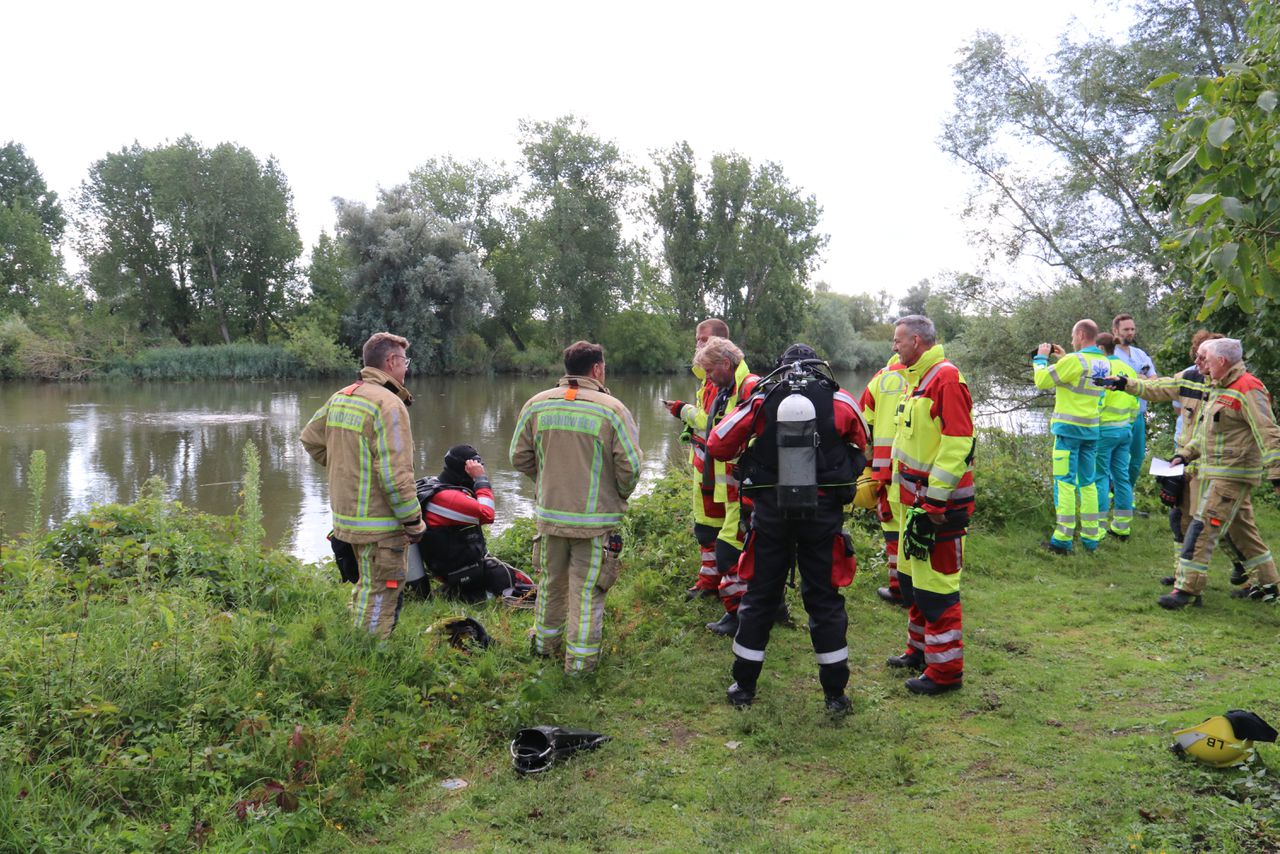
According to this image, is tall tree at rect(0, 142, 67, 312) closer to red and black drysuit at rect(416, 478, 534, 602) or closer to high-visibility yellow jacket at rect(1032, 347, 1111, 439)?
red and black drysuit at rect(416, 478, 534, 602)

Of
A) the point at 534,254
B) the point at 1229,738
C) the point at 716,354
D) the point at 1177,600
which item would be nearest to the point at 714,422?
the point at 716,354

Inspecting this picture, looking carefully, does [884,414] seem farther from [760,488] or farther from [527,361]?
[527,361]

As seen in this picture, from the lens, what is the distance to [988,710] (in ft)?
14.7

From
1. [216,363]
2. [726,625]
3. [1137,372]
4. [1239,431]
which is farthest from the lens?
[216,363]

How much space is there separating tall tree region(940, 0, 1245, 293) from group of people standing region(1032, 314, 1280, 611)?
9.87 metres

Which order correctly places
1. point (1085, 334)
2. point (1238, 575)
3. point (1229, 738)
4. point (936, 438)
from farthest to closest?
1. point (1085, 334)
2. point (1238, 575)
3. point (936, 438)
4. point (1229, 738)

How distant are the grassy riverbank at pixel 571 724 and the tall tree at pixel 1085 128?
14.0 m

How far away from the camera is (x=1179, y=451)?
23.0 ft

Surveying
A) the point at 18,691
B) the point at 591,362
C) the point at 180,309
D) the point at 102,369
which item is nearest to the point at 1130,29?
the point at 591,362

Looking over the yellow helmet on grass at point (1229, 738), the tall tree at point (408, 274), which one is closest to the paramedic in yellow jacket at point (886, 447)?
the yellow helmet on grass at point (1229, 738)

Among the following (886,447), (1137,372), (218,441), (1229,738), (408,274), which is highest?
(408,274)

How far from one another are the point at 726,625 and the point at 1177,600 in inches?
139

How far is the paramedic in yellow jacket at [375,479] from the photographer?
4.79 meters

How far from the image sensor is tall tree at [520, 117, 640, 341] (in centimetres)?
4866
